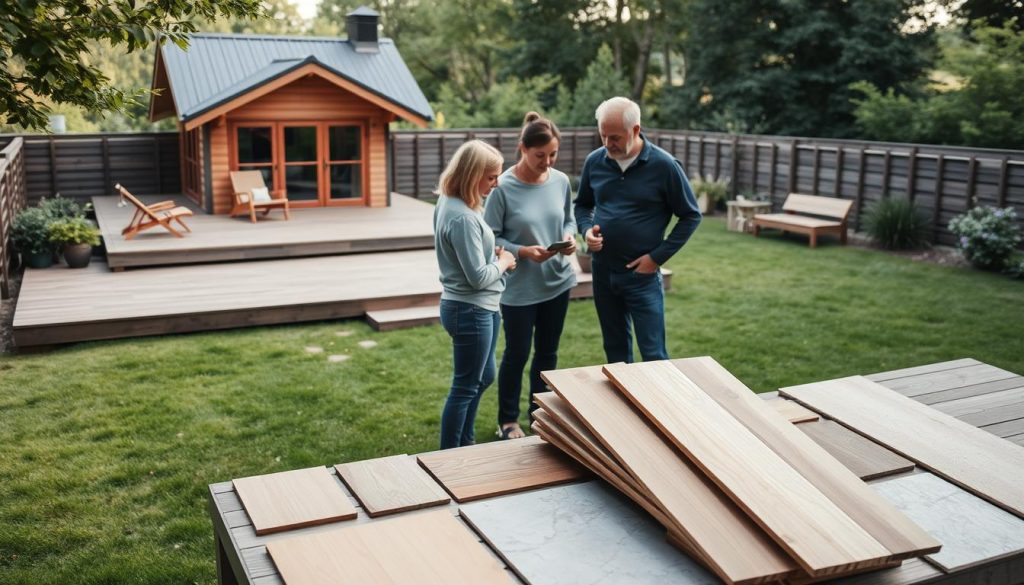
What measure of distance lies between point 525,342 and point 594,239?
2.14 feet

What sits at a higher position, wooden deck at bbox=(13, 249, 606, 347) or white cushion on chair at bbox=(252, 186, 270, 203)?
white cushion on chair at bbox=(252, 186, 270, 203)

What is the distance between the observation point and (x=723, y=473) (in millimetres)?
2133

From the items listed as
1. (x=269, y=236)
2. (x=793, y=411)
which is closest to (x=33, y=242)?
(x=269, y=236)

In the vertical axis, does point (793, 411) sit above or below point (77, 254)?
above

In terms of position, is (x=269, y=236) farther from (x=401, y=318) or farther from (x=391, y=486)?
(x=391, y=486)

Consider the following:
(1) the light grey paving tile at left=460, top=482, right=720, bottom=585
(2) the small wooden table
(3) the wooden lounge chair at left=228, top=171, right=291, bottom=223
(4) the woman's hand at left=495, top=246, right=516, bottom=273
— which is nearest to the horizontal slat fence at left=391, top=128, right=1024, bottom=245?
(2) the small wooden table

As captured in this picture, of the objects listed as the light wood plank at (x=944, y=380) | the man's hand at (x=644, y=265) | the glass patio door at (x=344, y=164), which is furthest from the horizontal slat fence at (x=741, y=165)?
the light wood plank at (x=944, y=380)

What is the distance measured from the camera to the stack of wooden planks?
1918mm

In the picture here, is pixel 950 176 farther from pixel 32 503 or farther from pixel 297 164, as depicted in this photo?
pixel 32 503

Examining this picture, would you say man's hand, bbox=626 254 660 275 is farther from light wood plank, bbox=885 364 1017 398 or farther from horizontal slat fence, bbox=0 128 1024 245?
horizontal slat fence, bbox=0 128 1024 245

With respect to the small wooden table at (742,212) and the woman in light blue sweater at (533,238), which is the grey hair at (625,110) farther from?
the small wooden table at (742,212)

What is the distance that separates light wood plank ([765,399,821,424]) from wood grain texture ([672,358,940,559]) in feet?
0.90

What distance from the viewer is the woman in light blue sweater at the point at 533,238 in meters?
4.62

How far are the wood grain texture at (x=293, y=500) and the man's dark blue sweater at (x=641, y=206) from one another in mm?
2632
